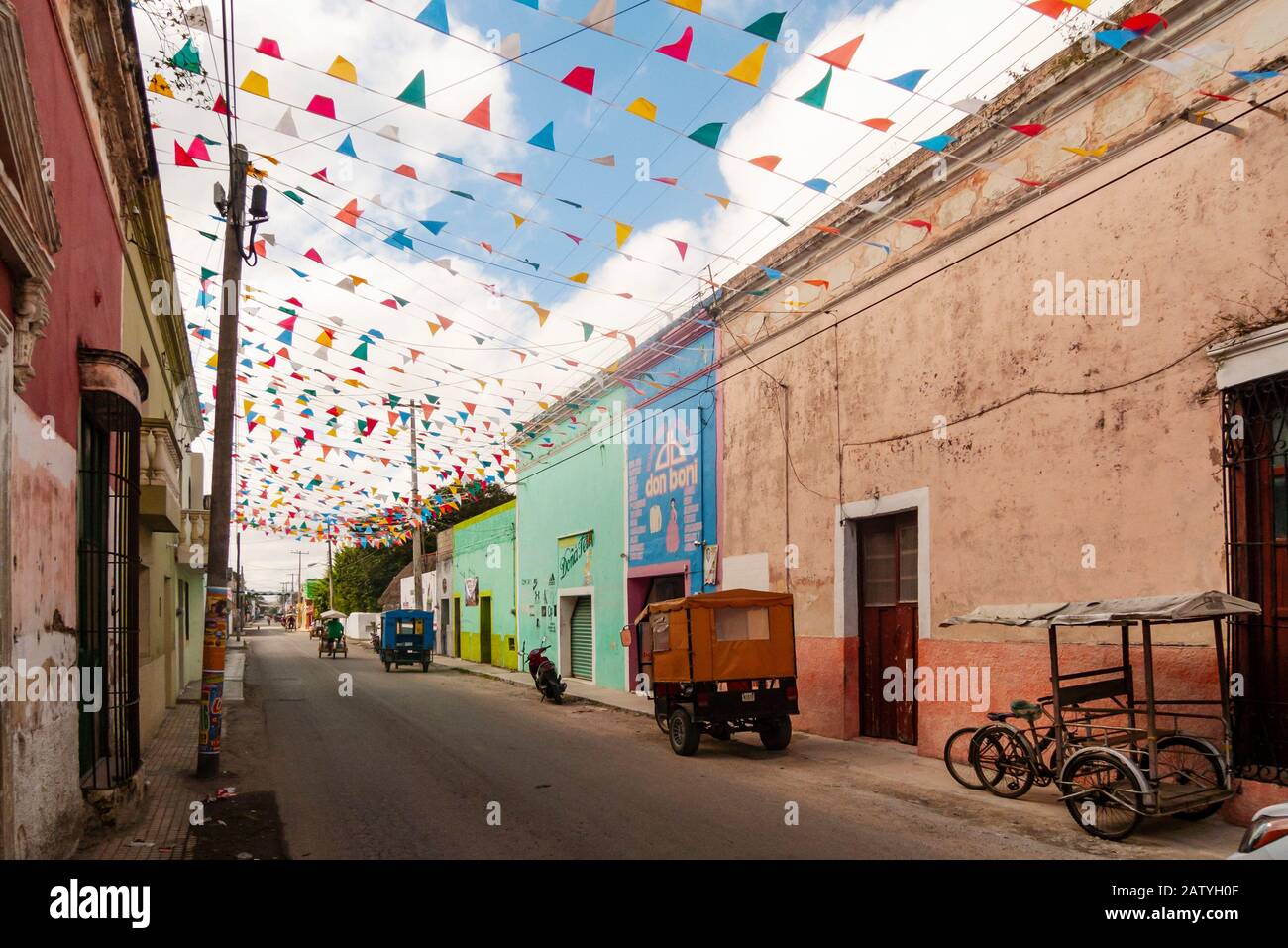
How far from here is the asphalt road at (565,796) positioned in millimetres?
7387

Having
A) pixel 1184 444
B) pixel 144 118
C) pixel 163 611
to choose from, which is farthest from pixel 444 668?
pixel 1184 444

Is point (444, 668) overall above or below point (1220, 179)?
below

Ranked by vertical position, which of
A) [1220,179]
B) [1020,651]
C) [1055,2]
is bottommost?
[1020,651]

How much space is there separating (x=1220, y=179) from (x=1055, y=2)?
116 inches

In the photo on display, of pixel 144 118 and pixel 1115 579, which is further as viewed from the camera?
pixel 144 118

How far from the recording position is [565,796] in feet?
30.8

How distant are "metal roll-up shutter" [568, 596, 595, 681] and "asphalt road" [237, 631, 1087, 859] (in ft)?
23.8

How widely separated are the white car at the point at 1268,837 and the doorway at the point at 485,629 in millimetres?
30863

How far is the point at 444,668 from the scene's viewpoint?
32.4 metres

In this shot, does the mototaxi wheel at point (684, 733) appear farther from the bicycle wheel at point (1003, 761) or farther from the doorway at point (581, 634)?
the doorway at point (581, 634)

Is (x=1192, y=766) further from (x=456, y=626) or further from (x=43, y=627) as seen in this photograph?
(x=456, y=626)

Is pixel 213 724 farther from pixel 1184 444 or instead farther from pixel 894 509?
pixel 1184 444

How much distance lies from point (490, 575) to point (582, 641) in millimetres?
9626

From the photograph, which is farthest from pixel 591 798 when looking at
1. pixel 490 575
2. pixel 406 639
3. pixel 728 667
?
pixel 490 575
